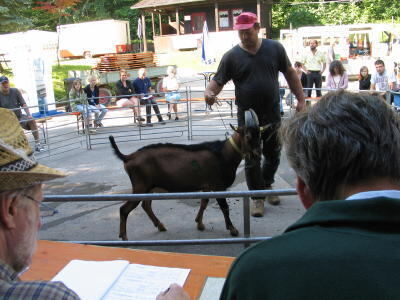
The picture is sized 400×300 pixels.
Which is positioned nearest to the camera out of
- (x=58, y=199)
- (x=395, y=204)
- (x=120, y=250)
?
(x=395, y=204)

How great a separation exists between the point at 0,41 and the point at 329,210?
15.3m

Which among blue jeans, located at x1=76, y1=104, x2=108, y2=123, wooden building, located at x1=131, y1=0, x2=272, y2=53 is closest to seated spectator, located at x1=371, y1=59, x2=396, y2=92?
blue jeans, located at x1=76, y1=104, x2=108, y2=123

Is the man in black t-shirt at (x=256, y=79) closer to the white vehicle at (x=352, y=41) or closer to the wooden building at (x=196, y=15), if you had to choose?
the white vehicle at (x=352, y=41)

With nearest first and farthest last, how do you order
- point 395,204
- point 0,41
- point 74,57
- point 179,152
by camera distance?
point 395,204
point 179,152
point 0,41
point 74,57

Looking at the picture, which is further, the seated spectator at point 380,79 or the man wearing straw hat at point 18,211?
the seated spectator at point 380,79

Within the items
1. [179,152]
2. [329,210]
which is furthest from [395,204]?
[179,152]

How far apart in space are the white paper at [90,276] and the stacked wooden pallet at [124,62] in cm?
1939

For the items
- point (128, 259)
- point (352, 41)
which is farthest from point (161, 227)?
point (352, 41)

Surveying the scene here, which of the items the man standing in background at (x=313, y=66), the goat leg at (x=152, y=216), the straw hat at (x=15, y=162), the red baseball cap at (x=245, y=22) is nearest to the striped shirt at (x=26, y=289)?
the straw hat at (x=15, y=162)

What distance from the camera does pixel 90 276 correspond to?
1971mm

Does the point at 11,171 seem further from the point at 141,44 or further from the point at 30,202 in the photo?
the point at 141,44

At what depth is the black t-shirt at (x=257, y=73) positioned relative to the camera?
16.1 ft

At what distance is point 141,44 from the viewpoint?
4003cm

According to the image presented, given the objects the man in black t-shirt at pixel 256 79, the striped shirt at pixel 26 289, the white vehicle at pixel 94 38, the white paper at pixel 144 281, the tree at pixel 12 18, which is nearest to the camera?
the striped shirt at pixel 26 289
